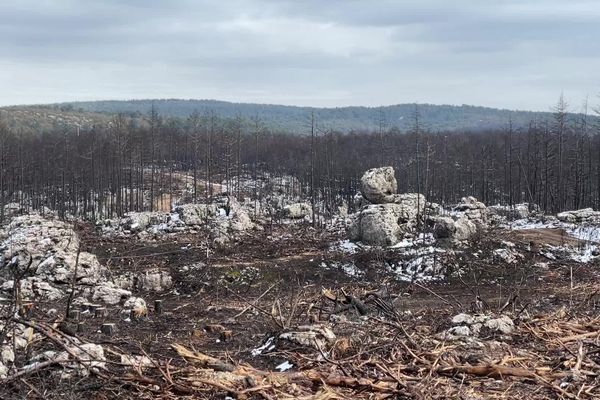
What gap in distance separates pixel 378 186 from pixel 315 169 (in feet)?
130

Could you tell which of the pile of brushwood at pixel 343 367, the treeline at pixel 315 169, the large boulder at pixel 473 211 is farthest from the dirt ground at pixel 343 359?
the treeline at pixel 315 169

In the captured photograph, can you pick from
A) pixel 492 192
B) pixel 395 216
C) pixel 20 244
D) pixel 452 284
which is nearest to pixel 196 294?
pixel 20 244

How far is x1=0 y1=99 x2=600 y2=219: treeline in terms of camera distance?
46.1 m

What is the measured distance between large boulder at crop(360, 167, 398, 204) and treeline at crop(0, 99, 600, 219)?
11450 mm

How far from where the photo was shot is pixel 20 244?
55.6 ft

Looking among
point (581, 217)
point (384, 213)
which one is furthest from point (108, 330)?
point (581, 217)

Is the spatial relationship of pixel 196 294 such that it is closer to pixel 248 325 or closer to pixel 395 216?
pixel 248 325

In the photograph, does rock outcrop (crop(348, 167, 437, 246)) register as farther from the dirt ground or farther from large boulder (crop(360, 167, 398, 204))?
the dirt ground

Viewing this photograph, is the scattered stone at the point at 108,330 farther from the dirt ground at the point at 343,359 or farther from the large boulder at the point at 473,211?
the large boulder at the point at 473,211

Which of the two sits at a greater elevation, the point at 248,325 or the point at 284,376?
the point at 284,376

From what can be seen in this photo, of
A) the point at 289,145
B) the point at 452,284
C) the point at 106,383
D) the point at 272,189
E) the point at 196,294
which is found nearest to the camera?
the point at 106,383

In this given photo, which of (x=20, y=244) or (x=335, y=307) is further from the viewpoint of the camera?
(x=20, y=244)

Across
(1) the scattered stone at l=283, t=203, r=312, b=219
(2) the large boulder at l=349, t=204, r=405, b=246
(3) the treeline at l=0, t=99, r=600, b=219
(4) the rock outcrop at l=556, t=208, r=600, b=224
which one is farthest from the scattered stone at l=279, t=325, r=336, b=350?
(3) the treeline at l=0, t=99, r=600, b=219

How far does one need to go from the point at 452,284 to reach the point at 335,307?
32.0 ft
